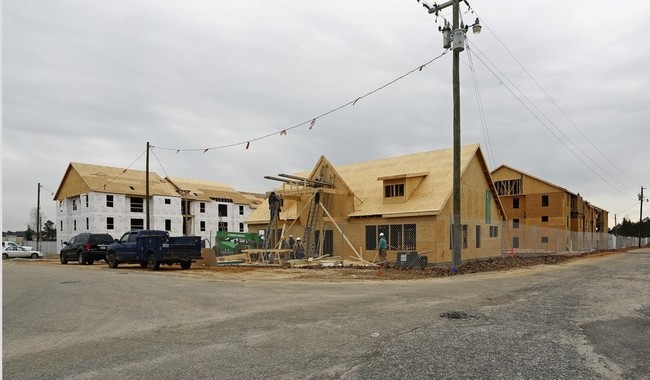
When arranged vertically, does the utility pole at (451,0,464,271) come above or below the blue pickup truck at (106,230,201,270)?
above

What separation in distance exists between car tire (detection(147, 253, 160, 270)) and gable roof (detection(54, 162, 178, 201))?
→ 3072 centimetres

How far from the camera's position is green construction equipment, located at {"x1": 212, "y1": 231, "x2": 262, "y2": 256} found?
106 ft

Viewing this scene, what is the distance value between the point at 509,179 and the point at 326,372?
54.4 meters

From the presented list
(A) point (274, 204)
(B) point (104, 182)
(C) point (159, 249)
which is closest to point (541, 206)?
(A) point (274, 204)

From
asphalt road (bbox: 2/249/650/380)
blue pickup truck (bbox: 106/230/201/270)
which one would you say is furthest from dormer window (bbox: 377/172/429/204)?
asphalt road (bbox: 2/249/650/380)

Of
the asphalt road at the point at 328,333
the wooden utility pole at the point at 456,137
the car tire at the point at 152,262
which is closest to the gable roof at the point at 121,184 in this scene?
the car tire at the point at 152,262

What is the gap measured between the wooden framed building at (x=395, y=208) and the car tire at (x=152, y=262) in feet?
26.8

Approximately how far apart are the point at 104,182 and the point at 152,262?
32929 mm

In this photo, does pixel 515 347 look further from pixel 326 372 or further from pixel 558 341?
pixel 326 372

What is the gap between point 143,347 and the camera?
7.00 meters

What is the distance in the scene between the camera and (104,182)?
51812 millimetres

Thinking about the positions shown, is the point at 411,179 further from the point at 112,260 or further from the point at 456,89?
the point at 112,260

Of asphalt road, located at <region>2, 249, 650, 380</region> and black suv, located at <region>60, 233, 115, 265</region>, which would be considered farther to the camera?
black suv, located at <region>60, 233, 115, 265</region>

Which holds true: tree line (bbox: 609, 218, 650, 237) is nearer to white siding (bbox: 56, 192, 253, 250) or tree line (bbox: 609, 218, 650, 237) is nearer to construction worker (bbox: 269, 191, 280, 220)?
white siding (bbox: 56, 192, 253, 250)
